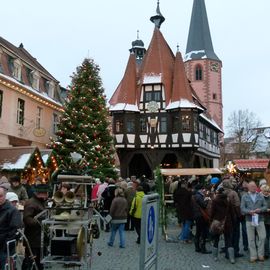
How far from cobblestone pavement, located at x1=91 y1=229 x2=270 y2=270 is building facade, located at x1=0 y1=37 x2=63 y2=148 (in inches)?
585

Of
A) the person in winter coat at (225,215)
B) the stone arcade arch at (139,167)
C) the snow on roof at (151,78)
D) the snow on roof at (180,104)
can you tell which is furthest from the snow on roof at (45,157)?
the stone arcade arch at (139,167)

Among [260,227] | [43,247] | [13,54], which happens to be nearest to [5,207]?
[43,247]

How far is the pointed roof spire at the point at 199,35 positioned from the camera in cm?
6819

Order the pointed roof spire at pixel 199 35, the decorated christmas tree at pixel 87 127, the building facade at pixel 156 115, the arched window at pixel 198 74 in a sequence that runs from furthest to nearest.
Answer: the arched window at pixel 198 74 < the pointed roof spire at pixel 199 35 < the building facade at pixel 156 115 < the decorated christmas tree at pixel 87 127

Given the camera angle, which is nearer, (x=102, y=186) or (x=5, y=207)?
(x=5, y=207)

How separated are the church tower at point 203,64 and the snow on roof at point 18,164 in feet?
169

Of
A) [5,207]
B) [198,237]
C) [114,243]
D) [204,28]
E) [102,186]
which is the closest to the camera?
[5,207]

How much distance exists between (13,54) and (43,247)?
21.1 m

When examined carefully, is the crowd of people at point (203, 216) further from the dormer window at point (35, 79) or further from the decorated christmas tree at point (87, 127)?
the dormer window at point (35, 79)

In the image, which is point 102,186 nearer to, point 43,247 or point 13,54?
point 43,247

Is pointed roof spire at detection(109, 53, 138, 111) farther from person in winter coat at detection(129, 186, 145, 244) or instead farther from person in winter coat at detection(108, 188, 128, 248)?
person in winter coat at detection(108, 188, 128, 248)

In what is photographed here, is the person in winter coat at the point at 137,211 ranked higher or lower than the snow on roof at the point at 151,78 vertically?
lower

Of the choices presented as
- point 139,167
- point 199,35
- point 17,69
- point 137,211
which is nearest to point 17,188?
point 137,211

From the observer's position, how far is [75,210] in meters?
7.40
